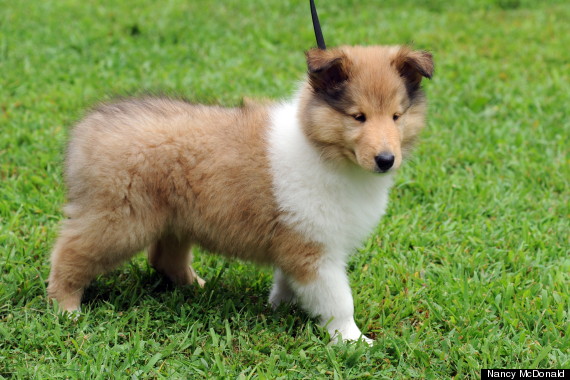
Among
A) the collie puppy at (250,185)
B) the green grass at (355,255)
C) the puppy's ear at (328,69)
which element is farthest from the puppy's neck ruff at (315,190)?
the green grass at (355,255)

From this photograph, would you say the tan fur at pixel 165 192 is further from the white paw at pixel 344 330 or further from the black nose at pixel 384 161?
the black nose at pixel 384 161

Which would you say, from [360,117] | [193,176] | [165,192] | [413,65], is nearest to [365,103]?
[360,117]

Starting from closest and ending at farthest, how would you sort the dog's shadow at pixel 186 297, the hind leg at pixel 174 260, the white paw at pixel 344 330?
the white paw at pixel 344 330
the dog's shadow at pixel 186 297
the hind leg at pixel 174 260

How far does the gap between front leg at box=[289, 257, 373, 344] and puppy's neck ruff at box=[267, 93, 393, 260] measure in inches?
4.2

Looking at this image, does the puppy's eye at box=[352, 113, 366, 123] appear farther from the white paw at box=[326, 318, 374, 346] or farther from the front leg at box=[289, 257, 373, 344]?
the white paw at box=[326, 318, 374, 346]

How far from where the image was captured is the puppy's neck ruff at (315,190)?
3.65 m

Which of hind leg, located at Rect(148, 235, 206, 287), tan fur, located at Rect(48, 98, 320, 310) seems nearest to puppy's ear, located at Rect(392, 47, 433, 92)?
tan fur, located at Rect(48, 98, 320, 310)

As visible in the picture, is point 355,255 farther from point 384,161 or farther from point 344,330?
point 384,161

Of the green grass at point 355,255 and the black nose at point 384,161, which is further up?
the black nose at point 384,161

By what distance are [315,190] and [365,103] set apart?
565mm

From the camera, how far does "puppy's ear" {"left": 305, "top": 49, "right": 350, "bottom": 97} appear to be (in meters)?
3.41

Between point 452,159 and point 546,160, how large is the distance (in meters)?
0.85

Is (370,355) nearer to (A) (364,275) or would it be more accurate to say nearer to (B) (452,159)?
(A) (364,275)

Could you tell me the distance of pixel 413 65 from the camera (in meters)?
3.54
